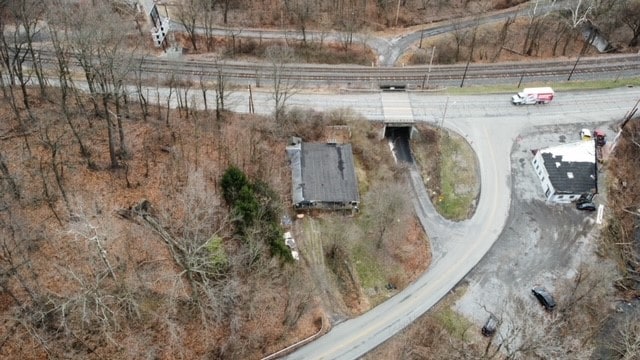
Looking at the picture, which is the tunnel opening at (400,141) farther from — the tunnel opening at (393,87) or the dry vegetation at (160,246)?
the tunnel opening at (393,87)

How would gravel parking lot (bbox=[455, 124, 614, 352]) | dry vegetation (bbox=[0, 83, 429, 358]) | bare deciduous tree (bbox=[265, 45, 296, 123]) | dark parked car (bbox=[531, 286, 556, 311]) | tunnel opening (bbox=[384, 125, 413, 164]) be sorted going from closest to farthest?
dry vegetation (bbox=[0, 83, 429, 358]), dark parked car (bbox=[531, 286, 556, 311]), gravel parking lot (bbox=[455, 124, 614, 352]), bare deciduous tree (bbox=[265, 45, 296, 123]), tunnel opening (bbox=[384, 125, 413, 164])

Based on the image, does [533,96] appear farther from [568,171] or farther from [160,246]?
[160,246]

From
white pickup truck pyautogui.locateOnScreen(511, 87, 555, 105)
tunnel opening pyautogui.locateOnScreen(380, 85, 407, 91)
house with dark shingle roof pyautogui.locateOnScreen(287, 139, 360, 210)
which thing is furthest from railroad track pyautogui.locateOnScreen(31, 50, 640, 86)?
house with dark shingle roof pyautogui.locateOnScreen(287, 139, 360, 210)

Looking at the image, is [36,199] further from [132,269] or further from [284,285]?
[284,285]

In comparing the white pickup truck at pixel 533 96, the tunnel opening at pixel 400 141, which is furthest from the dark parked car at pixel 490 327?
the white pickup truck at pixel 533 96

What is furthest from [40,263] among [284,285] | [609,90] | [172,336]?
[609,90]

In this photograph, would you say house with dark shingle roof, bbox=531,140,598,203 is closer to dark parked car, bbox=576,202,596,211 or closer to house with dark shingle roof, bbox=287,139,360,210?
dark parked car, bbox=576,202,596,211

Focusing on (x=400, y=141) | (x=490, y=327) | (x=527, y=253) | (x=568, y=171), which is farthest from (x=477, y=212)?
(x=400, y=141)
